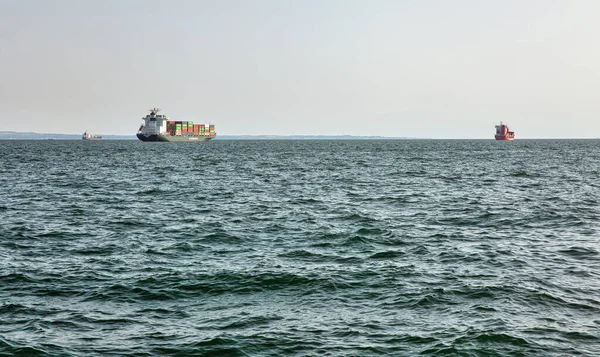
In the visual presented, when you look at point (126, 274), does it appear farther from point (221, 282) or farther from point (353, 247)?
point (353, 247)

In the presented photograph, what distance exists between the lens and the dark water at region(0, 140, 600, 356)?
40.5 feet

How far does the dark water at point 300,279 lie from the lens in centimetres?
1236

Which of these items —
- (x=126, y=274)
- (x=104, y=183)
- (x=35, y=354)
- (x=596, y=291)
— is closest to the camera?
(x=35, y=354)

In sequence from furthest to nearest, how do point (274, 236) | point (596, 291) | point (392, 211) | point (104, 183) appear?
point (104, 183)
point (392, 211)
point (274, 236)
point (596, 291)

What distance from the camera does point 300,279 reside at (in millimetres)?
17219

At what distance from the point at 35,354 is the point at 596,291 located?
13748 millimetres

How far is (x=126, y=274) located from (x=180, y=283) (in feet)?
6.73

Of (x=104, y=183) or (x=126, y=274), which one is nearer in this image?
(x=126, y=274)

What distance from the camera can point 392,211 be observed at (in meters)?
32.6

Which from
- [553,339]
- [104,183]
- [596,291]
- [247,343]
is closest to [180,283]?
[247,343]

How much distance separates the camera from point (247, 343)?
12.2m

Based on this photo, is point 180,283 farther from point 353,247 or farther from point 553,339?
point 553,339

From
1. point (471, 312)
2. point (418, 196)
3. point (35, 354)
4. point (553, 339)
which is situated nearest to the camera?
point (35, 354)

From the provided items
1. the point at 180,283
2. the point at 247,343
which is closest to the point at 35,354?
the point at 247,343
